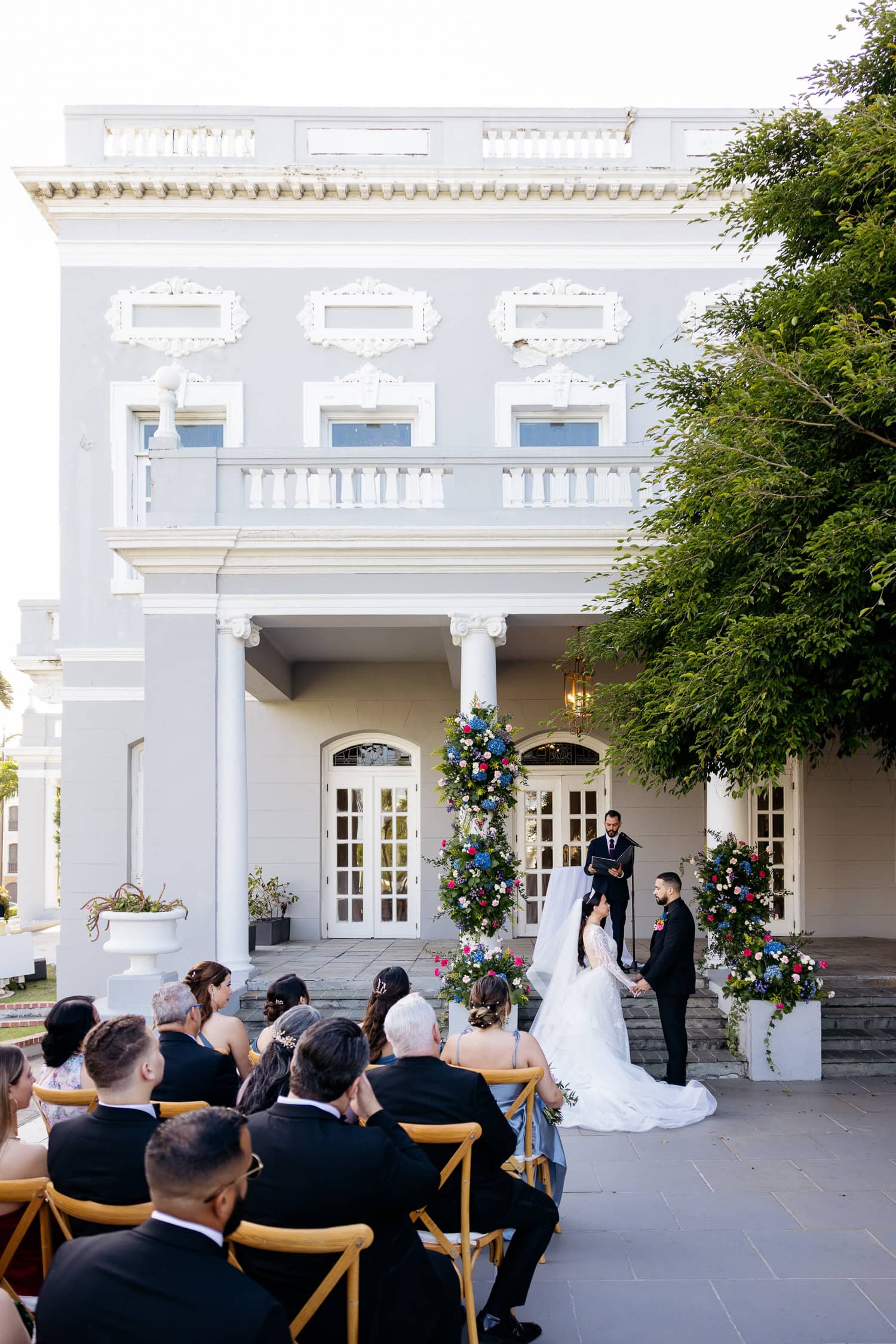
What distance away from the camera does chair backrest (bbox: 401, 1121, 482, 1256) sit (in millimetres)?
3924

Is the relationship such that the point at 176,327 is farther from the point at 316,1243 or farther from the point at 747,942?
the point at 316,1243

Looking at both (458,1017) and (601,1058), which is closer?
(601,1058)

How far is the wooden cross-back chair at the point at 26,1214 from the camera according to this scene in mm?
3285

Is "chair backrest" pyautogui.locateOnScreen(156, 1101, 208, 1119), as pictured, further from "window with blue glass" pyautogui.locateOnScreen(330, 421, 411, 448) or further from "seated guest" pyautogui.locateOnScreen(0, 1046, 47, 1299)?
"window with blue glass" pyautogui.locateOnScreen(330, 421, 411, 448)

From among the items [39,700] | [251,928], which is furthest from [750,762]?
[39,700]

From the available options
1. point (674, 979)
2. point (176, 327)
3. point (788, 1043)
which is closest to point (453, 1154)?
point (674, 979)

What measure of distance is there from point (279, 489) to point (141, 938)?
449 cm

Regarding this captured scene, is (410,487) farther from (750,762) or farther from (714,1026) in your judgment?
(714,1026)

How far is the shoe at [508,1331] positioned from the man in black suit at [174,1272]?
7.75 ft

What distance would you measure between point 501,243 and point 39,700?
16473 millimetres

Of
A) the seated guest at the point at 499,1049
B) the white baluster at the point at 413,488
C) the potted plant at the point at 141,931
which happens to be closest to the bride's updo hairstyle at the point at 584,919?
the potted plant at the point at 141,931

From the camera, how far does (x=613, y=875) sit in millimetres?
10781

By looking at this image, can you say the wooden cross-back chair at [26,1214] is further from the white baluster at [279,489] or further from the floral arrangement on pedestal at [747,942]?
the white baluster at [279,489]

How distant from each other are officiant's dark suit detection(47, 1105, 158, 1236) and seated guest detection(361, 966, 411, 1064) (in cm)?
157
